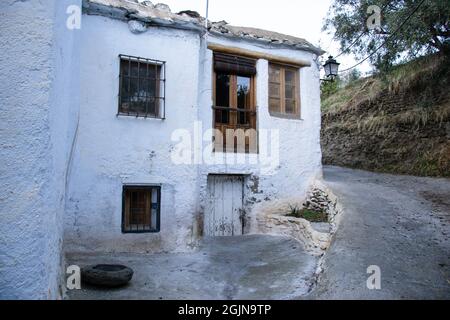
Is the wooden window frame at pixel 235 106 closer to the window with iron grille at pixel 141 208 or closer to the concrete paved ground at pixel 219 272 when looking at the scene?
the window with iron grille at pixel 141 208

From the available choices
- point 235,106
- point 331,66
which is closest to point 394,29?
point 331,66

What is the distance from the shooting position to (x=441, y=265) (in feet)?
15.7

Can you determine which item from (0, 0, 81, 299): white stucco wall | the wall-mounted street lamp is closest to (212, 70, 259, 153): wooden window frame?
the wall-mounted street lamp

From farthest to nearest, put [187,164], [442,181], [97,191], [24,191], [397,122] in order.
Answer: [397,122]
[442,181]
[187,164]
[97,191]
[24,191]

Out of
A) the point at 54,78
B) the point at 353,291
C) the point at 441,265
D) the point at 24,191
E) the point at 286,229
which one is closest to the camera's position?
the point at 24,191

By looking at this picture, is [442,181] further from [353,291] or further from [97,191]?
[97,191]

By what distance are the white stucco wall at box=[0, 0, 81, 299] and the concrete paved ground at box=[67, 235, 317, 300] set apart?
191 centimetres

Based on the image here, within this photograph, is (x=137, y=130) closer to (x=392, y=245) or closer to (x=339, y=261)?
(x=339, y=261)

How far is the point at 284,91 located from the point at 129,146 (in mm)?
4461

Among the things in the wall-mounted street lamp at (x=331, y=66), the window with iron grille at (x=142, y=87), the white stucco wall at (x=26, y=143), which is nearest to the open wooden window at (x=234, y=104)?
the window with iron grille at (x=142, y=87)

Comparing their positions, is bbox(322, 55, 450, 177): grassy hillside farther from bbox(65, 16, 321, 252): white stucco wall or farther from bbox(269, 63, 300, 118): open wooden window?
bbox(65, 16, 321, 252): white stucco wall

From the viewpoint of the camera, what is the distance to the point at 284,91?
31.4 ft

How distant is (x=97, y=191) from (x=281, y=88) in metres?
5.29

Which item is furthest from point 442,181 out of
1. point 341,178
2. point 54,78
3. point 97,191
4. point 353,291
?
point 54,78
